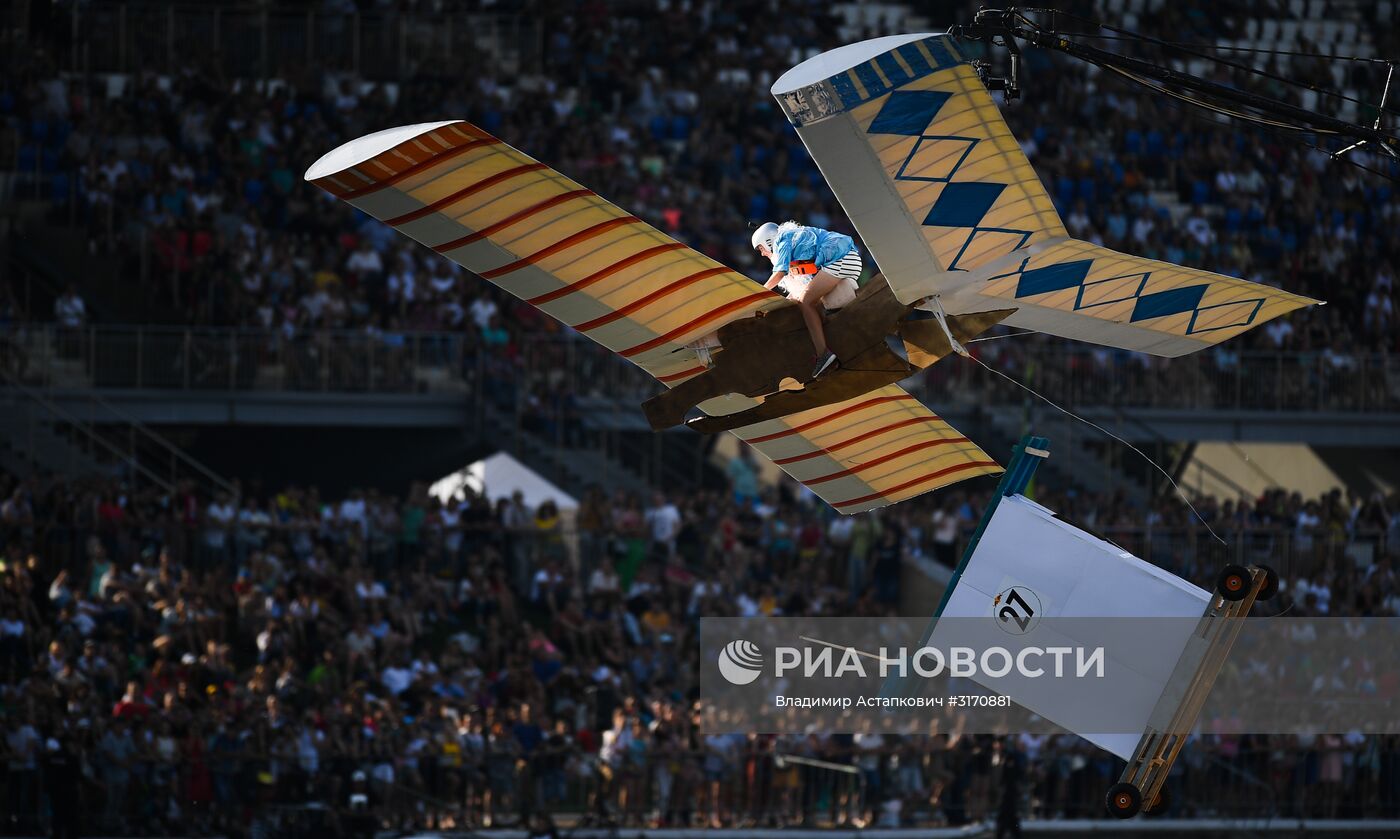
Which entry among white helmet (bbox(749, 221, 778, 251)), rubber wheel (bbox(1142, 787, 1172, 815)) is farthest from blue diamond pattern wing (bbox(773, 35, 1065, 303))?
rubber wheel (bbox(1142, 787, 1172, 815))

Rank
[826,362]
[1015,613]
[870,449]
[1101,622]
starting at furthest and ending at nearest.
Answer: [870,449] < [1015,613] < [1101,622] < [826,362]

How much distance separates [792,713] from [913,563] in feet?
15.8

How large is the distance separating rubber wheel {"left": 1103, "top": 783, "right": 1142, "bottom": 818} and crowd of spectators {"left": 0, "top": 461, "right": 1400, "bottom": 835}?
8.93 meters

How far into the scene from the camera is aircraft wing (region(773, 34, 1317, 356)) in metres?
6.60

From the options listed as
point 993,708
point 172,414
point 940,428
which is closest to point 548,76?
point 172,414

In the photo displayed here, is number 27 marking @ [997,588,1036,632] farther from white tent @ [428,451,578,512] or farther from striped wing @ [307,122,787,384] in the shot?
white tent @ [428,451,578,512]

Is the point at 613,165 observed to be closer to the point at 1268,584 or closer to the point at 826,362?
the point at 826,362

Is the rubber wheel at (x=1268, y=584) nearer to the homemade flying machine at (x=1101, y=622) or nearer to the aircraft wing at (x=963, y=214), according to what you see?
the homemade flying machine at (x=1101, y=622)

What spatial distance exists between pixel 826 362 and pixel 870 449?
1.53 meters

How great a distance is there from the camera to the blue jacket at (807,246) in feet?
27.1

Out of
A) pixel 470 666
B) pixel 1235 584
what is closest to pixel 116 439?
pixel 470 666

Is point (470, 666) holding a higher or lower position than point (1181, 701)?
lower

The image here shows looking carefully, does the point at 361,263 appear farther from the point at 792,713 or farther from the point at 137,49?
the point at 792,713

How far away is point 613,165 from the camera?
24422 mm
